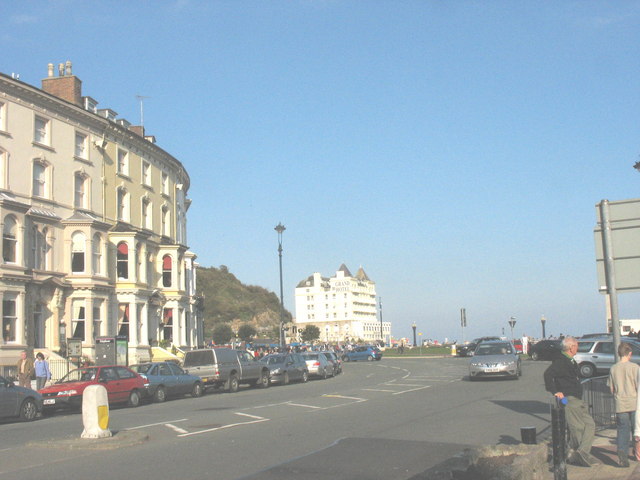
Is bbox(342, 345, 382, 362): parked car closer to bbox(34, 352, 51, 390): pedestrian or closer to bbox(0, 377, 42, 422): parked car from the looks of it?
bbox(34, 352, 51, 390): pedestrian

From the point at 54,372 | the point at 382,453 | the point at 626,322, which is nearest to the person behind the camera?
the point at 382,453

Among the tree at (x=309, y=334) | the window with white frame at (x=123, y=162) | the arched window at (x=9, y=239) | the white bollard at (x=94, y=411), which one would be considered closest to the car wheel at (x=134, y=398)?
the white bollard at (x=94, y=411)

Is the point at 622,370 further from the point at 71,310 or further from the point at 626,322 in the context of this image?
the point at 626,322

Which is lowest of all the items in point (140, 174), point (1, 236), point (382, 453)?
point (382, 453)

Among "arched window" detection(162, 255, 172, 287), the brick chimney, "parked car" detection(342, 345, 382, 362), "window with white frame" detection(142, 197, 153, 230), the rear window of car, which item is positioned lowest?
"parked car" detection(342, 345, 382, 362)

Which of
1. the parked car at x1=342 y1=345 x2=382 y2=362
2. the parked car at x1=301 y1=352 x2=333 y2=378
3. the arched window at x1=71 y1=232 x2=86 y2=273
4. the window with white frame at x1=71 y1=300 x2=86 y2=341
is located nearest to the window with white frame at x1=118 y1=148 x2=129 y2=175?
the arched window at x1=71 y1=232 x2=86 y2=273

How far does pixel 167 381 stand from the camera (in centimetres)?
2619

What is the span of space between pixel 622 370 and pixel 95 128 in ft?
112

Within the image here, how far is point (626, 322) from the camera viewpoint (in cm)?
7869

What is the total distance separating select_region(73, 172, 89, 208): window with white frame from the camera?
37219 mm

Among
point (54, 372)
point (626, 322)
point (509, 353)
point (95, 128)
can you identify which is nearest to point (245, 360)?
point (54, 372)

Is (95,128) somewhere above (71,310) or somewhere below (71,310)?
above

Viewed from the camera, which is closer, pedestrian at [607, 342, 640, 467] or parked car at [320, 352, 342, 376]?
pedestrian at [607, 342, 640, 467]

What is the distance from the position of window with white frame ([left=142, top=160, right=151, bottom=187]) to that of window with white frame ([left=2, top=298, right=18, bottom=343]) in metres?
14.2
